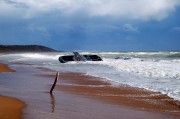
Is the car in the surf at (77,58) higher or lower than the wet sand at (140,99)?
higher

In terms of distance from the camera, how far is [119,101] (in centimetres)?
1134

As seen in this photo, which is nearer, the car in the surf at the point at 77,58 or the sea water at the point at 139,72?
the sea water at the point at 139,72

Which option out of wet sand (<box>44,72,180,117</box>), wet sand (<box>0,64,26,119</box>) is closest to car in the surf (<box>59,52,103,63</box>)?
wet sand (<box>44,72,180,117</box>)

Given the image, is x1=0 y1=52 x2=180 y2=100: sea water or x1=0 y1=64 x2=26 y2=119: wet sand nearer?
x1=0 y1=64 x2=26 y2=119: wet sand

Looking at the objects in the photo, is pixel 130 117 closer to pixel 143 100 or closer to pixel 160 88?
pixel 143 100

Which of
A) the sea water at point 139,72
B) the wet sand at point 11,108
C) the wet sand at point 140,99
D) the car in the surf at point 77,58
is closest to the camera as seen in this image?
the wet sand at point 11,108

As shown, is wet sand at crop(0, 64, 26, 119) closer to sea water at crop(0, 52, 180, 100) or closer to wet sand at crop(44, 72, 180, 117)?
wet sand at crop(44, 72, 180, 117)

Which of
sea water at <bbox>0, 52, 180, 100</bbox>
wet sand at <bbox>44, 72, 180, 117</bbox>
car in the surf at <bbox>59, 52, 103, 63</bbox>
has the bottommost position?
wet sand at <bbox>44, 72, 180, 117</bbox>

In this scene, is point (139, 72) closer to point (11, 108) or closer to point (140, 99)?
point (140, 99)

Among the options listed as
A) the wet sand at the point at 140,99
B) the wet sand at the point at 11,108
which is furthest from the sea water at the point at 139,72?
the wet sand at the point at 11,108

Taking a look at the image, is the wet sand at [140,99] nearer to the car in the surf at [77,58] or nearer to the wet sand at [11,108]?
the wet sand at [11,108]

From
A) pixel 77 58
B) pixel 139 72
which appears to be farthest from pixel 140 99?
pixel 77 58

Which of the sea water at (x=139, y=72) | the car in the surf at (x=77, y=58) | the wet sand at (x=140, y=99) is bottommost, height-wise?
the wet sand at (x=140, y=99)

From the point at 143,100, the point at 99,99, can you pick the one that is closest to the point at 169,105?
the point at 143,100
